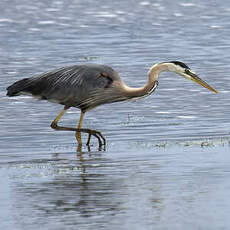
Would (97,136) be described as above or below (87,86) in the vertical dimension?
below

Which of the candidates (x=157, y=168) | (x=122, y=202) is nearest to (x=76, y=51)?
(x=157, y=168)

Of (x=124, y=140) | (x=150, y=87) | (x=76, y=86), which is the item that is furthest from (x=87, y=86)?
(x=124, y=140)

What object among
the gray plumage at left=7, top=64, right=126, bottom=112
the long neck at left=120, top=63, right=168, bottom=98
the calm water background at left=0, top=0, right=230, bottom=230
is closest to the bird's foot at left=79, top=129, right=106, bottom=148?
the calm water background at left=0, top=0, right=230, bottom=230

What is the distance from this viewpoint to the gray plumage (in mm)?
14039

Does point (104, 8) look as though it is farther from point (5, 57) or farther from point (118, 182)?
point (118, 182)

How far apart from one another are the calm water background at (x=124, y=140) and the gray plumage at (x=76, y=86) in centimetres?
52

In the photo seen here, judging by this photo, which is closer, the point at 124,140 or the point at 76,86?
the point at 124,140

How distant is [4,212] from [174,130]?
214 inches

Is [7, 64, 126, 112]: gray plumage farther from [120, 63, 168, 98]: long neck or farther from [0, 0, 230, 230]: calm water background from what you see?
[0, 0, 230, 230]: calm water background

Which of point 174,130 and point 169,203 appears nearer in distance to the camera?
point 169,203

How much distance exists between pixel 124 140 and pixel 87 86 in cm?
96

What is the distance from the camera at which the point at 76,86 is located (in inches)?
556

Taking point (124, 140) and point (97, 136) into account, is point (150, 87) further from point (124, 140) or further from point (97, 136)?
point (97, 136)

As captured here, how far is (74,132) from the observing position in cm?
1482
